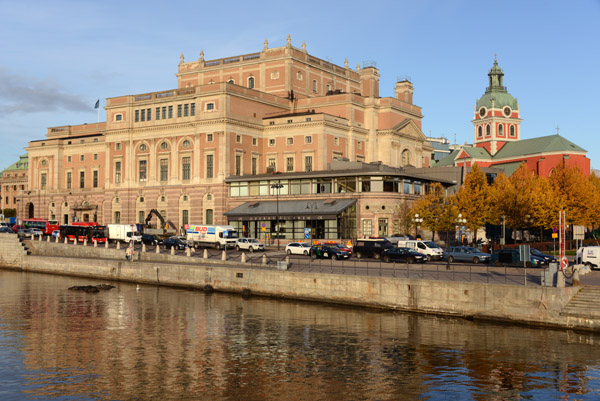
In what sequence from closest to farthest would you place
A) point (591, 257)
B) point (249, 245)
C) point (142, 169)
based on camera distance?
point (591, 257) < point (249, 245) < point (142, 169)

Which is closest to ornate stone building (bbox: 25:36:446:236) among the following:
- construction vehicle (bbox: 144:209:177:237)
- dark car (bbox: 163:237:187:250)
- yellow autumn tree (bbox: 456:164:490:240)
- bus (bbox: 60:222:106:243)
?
construction vehicle (bbox: 144:209:177:237)

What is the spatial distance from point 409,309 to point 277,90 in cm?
7514

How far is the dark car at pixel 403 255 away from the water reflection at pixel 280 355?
15.6 meters

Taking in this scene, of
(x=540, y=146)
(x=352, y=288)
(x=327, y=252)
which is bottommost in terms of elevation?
(x=352, y=288)

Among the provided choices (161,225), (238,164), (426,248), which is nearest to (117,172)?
(161,225)

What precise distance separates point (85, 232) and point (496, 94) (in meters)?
123

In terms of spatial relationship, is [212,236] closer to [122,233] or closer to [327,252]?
[122,233]

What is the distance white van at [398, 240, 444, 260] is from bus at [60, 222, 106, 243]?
45.1 meters

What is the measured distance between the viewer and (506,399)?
25.0m

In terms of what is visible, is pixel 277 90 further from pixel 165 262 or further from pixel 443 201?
pixel 165 262

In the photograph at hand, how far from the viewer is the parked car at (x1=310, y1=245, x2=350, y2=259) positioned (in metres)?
64.6

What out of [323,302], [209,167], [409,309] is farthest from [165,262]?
[209,167]

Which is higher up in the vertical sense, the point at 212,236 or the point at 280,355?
the point at 212,236

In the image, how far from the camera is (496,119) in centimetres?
16650
